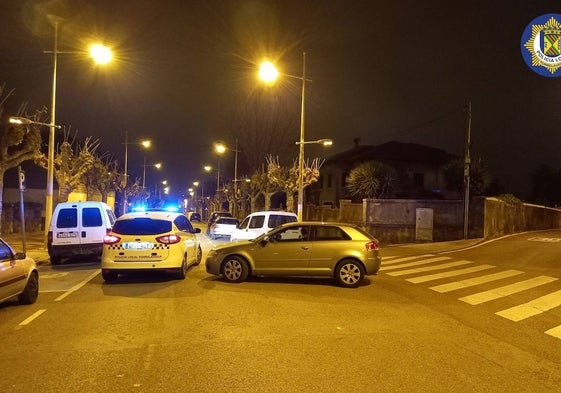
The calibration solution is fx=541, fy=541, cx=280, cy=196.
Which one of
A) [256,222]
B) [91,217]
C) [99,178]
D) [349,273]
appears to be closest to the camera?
[349,273]

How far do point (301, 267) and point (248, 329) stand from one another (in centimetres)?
479

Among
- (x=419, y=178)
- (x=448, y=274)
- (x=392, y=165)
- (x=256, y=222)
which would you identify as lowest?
(x=448, y=274)

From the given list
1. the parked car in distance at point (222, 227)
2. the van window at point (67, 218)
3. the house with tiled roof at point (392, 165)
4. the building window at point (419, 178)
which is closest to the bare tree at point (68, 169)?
the parked car in distance at point (222, 227)

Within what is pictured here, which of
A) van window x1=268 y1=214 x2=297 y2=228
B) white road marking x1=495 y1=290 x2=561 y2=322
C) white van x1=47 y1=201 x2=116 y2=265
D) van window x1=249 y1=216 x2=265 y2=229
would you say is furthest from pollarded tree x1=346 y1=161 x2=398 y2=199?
white road marking x1=495 y1=290 x2=561 y2=322

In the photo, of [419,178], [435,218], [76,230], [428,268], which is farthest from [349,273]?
[419,178]

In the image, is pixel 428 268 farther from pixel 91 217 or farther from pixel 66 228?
pixel 66 228

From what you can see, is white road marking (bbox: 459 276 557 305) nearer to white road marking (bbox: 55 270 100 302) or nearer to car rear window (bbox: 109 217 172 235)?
car rear window (bbox: 109 217 172 235)

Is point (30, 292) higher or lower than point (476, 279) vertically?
higher

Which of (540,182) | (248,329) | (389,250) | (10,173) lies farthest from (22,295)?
(540,182)

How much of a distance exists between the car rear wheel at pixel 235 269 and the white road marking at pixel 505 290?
478 cm

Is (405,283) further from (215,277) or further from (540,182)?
(540,182)

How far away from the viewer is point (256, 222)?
18.6 meters

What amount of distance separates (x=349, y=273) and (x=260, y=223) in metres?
6.67

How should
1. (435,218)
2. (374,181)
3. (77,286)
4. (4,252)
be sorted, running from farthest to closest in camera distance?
1. (374,181)
2. (435,218)
3. (77,286)
4. (4,252)
